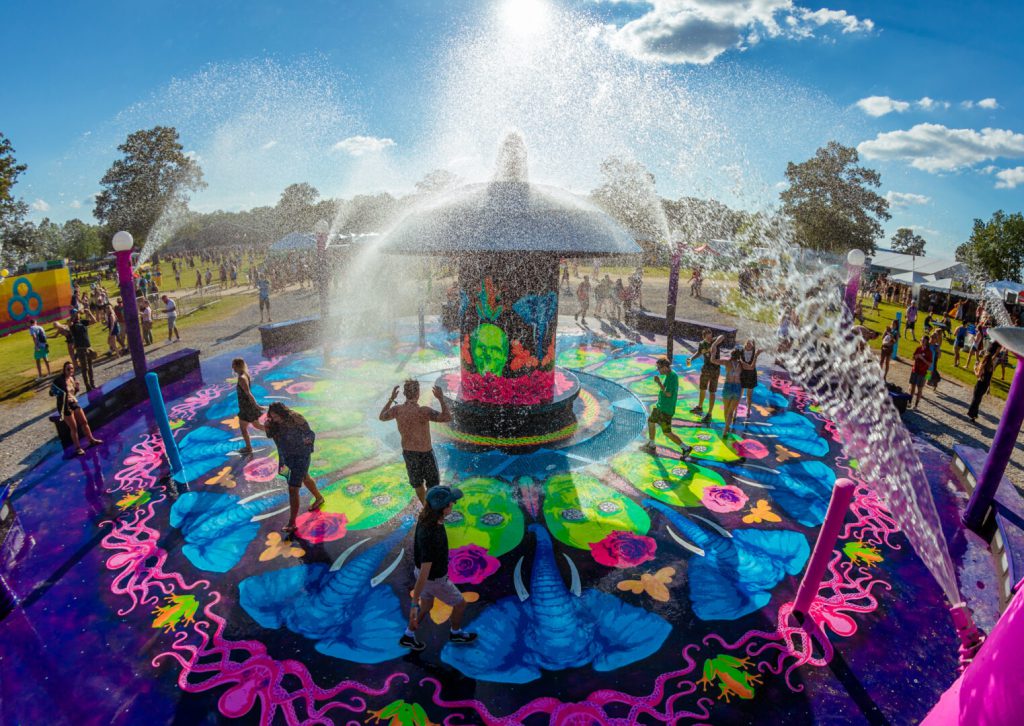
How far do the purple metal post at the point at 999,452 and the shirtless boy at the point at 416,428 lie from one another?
592cm

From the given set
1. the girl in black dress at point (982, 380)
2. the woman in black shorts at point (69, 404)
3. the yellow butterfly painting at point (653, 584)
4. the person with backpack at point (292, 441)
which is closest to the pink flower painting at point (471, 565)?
the yellow butterfly painting at point (653, 584)

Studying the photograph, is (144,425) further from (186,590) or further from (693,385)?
(693,385)

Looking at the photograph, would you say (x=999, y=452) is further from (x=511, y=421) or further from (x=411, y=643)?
(x=411, y=643)

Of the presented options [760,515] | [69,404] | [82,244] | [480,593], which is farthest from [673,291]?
[82,244]

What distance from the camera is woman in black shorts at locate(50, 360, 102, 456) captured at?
339 inches

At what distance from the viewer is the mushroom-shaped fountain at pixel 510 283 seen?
326 inches

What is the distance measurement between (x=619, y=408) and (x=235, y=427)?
7.67 metres

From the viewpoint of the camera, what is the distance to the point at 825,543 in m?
5.15

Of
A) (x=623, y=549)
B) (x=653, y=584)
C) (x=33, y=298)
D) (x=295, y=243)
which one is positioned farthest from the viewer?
(x=295, y=243)

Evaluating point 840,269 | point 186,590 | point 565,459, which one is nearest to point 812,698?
point 565,459

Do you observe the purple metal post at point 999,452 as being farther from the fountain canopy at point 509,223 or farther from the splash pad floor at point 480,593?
the fountain canopy at point 509,223

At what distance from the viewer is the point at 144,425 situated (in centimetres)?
1020

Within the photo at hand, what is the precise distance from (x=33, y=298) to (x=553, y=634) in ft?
94.3

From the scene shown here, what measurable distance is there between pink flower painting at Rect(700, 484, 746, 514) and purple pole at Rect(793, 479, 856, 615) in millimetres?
1951
